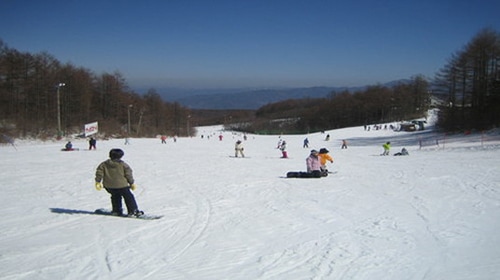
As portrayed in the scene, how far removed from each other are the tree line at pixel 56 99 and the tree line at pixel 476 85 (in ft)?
156

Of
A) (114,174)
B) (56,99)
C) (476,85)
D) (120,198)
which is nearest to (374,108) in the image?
(476,85)

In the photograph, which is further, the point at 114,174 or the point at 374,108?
the point at 374,108

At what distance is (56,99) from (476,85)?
207ft

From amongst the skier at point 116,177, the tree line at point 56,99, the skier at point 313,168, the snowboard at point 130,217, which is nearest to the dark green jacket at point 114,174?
the skier at point 116,177

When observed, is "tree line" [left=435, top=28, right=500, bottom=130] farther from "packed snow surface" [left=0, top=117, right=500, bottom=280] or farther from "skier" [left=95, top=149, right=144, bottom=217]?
"skier" [left=95, top=149, right=144, bottom=217]

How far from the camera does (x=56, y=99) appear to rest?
212ft

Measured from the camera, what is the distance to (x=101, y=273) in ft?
18.2

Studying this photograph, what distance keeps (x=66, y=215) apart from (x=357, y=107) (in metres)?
127

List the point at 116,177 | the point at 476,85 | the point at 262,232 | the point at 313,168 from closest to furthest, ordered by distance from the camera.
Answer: the point at 262,232, the point at 116,177, the point at 313,168, the point at 476,85

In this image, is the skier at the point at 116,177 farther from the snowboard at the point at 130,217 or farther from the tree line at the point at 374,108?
the tree line at the point at 374,108

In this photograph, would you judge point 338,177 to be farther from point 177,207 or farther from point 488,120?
point 488,120

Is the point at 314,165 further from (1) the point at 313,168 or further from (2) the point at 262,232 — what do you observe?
(2) the point at 262,232

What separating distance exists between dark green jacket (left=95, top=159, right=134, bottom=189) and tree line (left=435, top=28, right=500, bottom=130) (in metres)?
42.8

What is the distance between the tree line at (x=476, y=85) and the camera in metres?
43.1
